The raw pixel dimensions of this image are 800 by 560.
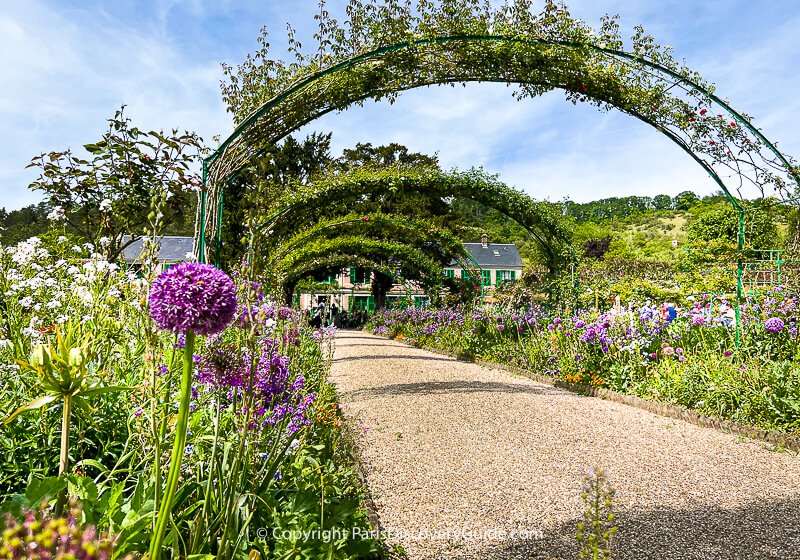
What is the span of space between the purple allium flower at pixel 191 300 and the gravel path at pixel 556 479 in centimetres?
162

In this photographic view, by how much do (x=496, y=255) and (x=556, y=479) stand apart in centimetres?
4091

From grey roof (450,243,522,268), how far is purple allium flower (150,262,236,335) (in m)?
41.4

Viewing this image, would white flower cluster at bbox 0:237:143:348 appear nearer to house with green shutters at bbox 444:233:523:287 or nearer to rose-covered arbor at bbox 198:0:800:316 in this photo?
rose-covered arbor at bbox 198:0:800:316

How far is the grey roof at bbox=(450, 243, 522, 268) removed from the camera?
42.7 metres

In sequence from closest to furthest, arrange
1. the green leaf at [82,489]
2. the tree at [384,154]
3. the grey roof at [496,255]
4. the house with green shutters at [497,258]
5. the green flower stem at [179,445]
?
the green flower stem at [179,445] → the green leaf at [82,489] → the tree at [384,154] → the house with green shutters at [497,258] → the grey roof at [496,255]

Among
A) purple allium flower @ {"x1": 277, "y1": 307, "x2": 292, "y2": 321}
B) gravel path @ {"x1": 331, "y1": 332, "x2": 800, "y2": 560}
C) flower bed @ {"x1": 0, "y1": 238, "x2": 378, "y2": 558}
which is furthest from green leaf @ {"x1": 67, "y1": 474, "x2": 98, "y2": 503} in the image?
gravel path @ {"x1": 331, "y1": 332, "x2": 800, "y2": 560}

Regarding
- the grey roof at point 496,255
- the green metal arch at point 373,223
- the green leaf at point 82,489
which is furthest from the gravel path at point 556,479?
the grey roof at point 496,255

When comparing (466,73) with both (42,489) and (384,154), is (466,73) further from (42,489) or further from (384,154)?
(384,154)

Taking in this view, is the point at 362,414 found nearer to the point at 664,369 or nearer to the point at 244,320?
the point at 664,369

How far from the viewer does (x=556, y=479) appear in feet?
10.2

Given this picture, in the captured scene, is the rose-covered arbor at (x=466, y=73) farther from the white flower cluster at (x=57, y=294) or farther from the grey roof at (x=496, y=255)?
the grey roof at (x=496, y=255)

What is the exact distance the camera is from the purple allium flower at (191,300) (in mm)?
1021

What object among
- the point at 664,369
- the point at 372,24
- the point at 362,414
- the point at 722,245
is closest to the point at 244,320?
the point at 362,414

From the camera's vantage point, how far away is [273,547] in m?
1.59
